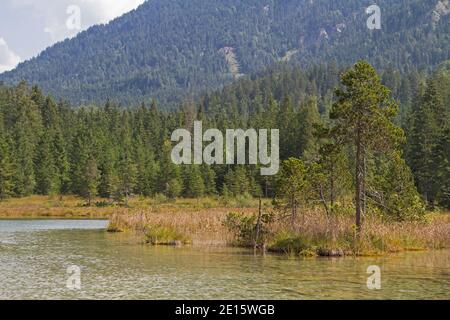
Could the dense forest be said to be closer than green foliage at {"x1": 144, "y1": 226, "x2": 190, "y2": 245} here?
Yes

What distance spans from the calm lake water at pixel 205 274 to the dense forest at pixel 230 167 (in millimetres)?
6816

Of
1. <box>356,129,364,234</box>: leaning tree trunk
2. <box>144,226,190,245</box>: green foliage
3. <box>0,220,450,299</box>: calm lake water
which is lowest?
<box>0,220,450,299</box>: calm lake water

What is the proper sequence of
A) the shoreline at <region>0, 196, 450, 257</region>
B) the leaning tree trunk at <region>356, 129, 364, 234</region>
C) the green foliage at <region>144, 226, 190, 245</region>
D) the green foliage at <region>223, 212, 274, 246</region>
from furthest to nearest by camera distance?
the green foliage at <region>144, 226, 190, 245</region> → the green foliage at <region>223, 212, 274, 246</region> → the leaning tree trunk at <region>356, 129, 364, 234</region> → the shoreline at <region>0, 196, 450, 257</region>

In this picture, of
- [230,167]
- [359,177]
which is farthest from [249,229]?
[230,167]

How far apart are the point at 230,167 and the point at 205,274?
92.9m

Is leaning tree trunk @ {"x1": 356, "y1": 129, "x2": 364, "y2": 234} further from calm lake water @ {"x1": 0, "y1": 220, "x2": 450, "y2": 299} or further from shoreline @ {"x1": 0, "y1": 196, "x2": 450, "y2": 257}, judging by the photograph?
calm lake water @ {"x1": 0, "y1": 220, "x2": 450, "y2": 299}

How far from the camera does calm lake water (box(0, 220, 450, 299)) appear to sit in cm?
2298

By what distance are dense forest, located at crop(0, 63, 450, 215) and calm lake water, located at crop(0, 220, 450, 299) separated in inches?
268

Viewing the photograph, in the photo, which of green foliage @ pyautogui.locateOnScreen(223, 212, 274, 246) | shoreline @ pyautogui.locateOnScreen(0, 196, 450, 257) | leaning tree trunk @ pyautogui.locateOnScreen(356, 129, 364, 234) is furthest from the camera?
green foliage @ pyautogui.locateOnScreen(223, 212, 274, 246)

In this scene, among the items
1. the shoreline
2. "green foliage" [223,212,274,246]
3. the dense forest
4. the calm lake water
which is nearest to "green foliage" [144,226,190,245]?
the shoreline

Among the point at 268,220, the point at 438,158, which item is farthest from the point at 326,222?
the point at 438,158

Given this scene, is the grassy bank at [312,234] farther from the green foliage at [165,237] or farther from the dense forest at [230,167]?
the dense forest at [230,167]

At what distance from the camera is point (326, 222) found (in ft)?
116
